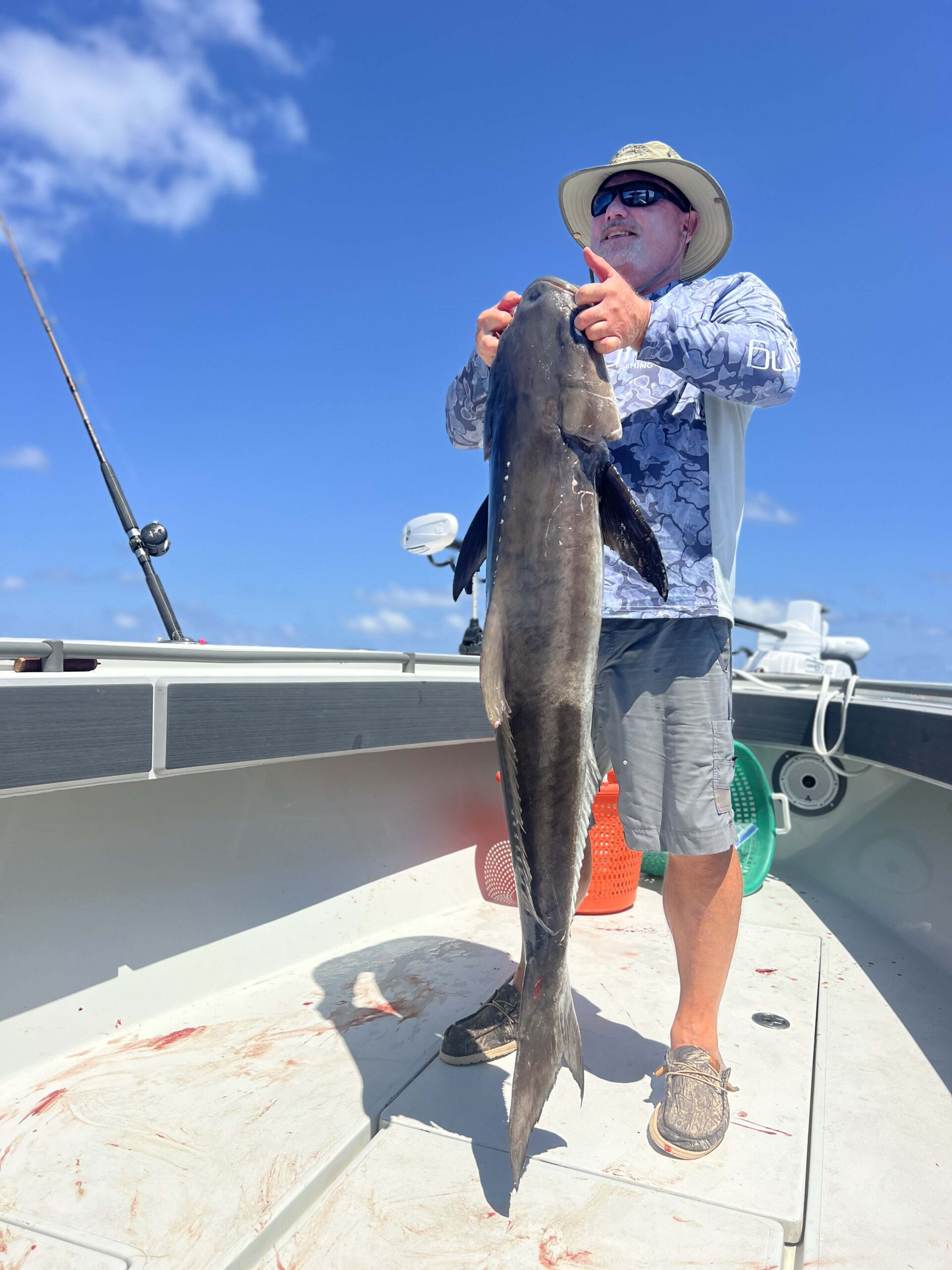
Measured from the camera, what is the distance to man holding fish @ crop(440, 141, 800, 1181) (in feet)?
6.31

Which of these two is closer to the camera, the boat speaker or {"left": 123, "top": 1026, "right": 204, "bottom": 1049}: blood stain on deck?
{"left": 123, "top": 1026, "right": 204, "bottom": 1049}: blood stain on deck

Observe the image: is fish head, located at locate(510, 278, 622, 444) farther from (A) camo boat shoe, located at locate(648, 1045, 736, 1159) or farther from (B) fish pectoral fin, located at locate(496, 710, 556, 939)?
(A) camo boat shoe, located at locate(648, 1045, 736, 1159)

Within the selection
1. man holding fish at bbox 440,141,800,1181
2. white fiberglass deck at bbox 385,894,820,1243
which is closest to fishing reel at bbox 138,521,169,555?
man holding fish at bbox 440,141,800,1181

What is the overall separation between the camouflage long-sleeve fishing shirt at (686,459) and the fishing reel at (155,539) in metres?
2.51

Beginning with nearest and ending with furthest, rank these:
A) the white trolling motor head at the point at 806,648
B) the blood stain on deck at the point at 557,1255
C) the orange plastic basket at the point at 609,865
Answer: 1. the blood stain on deck at the point at 557,1255
2. the orange plastic basket at the point at 609,865
3. the white trolling motor head at the point at 806,648

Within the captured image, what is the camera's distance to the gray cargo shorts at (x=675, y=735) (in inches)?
94.8

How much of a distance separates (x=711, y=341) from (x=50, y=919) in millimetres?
2714

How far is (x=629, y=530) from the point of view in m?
1.97

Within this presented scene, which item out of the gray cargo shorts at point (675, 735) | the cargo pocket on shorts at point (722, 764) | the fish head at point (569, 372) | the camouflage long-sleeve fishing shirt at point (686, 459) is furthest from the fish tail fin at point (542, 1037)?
the fish head at point (569, 372)

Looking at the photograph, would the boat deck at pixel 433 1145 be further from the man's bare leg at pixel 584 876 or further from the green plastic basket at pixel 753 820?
the green plastic basket at pixel 753 820

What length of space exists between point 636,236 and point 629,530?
1.24 m

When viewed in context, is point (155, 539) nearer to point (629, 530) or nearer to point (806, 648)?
point (629, 530)

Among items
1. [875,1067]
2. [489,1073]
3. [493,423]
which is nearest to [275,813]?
[489,1073]

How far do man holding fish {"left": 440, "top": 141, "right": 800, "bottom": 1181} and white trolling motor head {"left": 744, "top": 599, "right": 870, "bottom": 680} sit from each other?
6.66 meters
